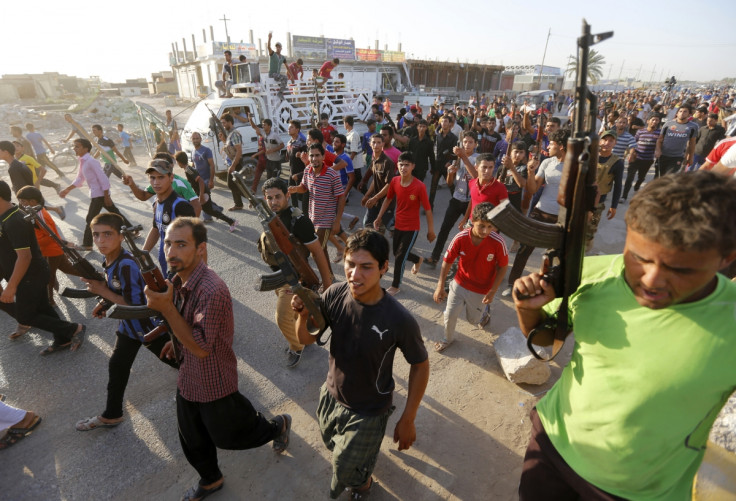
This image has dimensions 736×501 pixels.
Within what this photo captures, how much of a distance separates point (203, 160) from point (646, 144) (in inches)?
372

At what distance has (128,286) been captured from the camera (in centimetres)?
280

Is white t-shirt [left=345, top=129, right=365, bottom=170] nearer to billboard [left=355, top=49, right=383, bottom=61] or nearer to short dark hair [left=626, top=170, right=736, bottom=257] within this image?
short dark hair [left=626, top=170, right=736, bottom=257]

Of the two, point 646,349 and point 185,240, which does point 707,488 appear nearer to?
point 646,349

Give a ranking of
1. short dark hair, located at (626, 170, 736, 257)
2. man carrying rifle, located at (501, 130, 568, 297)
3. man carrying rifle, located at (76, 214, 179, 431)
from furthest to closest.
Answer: man carrying rifle, located at (501, 130, 568, 297) < man carrying rifle, located at (76, 214, 179, 431) < short dark hair, located at (626, 170, 736, 257)

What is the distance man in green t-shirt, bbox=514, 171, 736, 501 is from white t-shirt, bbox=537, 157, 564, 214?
3.34 metres

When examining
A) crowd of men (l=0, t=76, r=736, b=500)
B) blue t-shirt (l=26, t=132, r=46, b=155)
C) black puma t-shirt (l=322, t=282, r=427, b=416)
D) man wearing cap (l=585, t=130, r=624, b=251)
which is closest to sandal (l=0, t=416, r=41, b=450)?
crowd of men (l=0, t=76, r=736, b=500)

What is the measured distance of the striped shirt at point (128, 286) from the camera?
2.79 metres

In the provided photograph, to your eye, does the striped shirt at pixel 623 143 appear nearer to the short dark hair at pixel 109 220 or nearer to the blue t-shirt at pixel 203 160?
the blue t-shirt at pixel 203 160

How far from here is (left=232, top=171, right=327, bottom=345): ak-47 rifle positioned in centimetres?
206

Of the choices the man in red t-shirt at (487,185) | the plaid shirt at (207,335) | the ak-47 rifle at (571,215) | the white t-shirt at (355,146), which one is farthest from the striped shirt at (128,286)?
the white t-shirt at (355,146)

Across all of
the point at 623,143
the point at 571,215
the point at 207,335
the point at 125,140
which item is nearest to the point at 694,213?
the point at 571,215

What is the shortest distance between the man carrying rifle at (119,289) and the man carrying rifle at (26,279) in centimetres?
125

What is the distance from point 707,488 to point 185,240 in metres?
3.72

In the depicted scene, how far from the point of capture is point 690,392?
1218 mm
